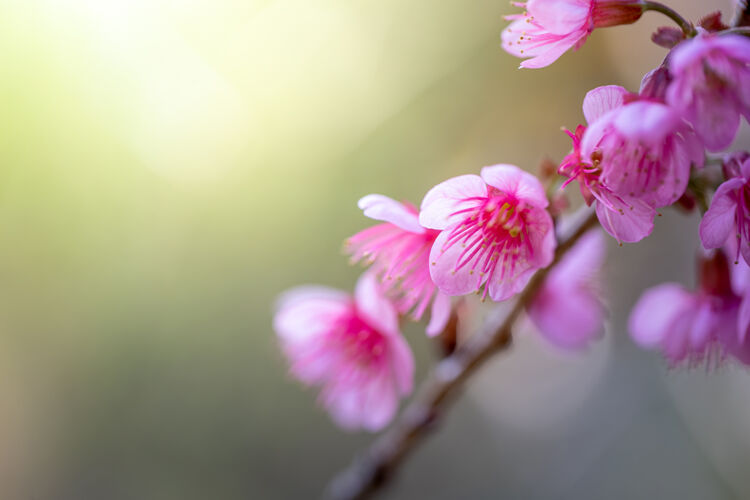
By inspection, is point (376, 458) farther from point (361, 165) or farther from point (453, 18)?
point (453, 18)

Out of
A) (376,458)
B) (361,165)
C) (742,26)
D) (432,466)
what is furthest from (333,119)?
(742,26)

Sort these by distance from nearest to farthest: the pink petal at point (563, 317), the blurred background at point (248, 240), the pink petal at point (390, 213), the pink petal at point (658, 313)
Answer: the pink petal at point (390, 213) < the pink petal at point (658, 313) < the pink petal at point (563, 317) < the blurred background at point (248, 240)

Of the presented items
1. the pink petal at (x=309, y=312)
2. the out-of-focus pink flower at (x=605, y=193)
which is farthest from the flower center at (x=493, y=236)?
the pink petal at (x=309, y=312)

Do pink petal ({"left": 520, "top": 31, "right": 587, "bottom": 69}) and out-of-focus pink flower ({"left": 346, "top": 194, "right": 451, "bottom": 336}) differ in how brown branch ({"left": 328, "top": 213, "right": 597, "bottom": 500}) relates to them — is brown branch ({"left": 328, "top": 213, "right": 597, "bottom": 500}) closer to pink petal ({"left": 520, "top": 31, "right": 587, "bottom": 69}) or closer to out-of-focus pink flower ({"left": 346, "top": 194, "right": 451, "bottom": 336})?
out-of-focus pink flower ({"left": 346, "top": 194, "right": 451, "bottom": 336})

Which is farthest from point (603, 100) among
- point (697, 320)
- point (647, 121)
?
point (697, 320)

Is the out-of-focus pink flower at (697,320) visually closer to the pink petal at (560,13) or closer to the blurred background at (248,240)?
the pink petal at (560,13)

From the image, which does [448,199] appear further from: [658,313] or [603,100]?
[658,313]

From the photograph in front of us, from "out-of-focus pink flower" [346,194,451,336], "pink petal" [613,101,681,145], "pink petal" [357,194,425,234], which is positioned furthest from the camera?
"out-of-focus pink flower" [346,194,451,336]

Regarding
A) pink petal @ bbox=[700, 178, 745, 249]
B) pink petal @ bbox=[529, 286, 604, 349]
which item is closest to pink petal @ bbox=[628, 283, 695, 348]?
pink petal @ bbox=[529, 286, 604, 349]
